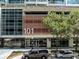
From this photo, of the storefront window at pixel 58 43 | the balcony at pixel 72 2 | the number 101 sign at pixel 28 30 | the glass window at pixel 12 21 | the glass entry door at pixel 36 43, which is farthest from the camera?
the balcony at pixel 72 2

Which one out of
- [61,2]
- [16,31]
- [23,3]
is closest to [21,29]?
[16,31]

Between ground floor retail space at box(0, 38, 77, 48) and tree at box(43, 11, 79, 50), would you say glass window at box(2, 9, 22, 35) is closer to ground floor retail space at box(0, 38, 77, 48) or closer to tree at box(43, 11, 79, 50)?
ground floor retail space at box(0, 38, 77, 48)

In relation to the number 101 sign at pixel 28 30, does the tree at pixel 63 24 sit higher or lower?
higher

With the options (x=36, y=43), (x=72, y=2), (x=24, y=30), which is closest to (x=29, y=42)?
(x=36, y=43)

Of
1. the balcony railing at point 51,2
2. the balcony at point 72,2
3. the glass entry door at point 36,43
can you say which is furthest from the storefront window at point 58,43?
the balcony at point 72,2

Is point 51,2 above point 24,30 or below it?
above

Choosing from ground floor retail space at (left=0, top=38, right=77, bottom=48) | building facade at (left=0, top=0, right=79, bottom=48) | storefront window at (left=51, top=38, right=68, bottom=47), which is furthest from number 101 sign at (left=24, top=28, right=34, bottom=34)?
storefront window at (left=51, top=38, right=68, bottom=47)

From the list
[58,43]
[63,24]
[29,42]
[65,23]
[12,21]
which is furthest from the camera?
[12,21]

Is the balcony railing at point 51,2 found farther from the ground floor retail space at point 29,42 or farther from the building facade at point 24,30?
the ground floor retail space at point 29,42

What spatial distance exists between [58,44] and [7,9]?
13351 millimetres

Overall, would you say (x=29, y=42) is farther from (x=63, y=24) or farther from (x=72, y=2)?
(x=72, y=2)

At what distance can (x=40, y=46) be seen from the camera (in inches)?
2405

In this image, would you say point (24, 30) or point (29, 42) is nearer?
point (24, 30)

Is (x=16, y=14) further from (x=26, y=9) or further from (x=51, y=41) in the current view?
(x=51, y=41)
